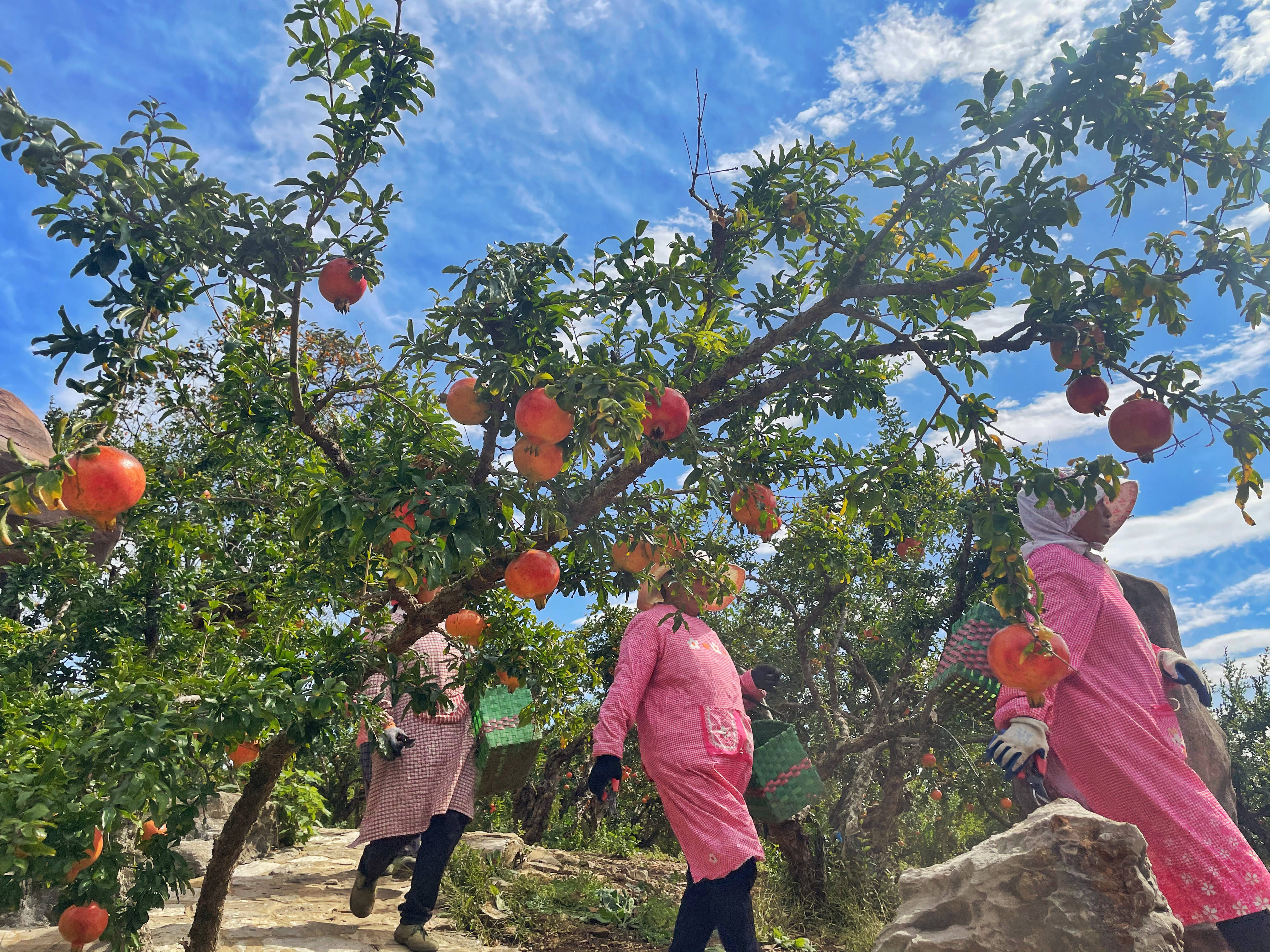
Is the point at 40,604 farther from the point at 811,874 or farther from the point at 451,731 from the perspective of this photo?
the point at 811,874

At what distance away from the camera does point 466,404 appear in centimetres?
266

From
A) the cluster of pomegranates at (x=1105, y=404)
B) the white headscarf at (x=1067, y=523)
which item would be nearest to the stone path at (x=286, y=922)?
the white headscarf at (x=1067, y=523)

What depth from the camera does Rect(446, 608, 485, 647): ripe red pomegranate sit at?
361 centimetres

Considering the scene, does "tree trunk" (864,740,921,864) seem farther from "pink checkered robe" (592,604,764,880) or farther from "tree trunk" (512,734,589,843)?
"pink checkered robe" (592,604,764,880)

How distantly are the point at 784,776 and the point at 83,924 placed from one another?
3.43 metres

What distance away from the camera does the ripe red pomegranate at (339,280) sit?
106 inches

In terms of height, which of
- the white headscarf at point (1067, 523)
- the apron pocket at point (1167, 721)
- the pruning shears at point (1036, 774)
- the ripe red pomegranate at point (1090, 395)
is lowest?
the pruning shears at point (1036, 774)

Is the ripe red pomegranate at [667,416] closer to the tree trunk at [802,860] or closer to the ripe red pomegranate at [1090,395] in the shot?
the ripe red pomegranate at [1090,395]

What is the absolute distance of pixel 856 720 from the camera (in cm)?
816

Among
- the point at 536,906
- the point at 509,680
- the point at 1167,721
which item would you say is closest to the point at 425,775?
the point at 509,680

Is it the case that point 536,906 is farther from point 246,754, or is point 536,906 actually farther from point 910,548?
point 910,548

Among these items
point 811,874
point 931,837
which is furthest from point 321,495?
point 931,837

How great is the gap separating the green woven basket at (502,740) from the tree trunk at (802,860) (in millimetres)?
2283

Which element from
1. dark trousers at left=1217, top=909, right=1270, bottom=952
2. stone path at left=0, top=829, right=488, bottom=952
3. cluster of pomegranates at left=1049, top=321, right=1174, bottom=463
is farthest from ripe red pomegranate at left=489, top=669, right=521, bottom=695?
dark trousers at left=1217, top=909, right=1270, bottom=952
